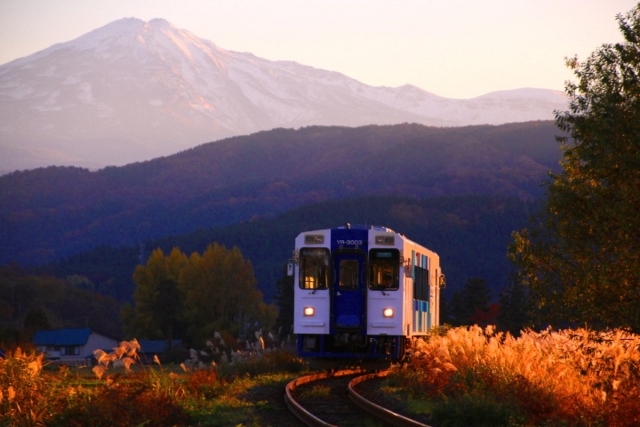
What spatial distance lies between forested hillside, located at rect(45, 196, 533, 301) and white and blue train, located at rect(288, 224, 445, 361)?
114398 mm

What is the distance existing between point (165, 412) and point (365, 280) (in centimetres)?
987

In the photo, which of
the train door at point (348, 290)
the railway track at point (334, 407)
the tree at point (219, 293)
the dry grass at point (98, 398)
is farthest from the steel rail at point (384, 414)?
the tree at point (219, 293)

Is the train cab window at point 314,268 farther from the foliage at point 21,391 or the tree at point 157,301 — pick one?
the tree at point 157,301

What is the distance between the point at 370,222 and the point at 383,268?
124m

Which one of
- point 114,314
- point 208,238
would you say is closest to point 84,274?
point 208,238

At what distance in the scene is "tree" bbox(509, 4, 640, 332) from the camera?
16.8 metres

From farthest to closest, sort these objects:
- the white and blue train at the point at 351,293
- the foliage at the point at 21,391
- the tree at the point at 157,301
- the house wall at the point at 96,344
Answer: the tree at the point at 157,301 → the house wall at the point at 96,344 → the white and blue train at the point at 351,293 → the foliage at the point at 21,391

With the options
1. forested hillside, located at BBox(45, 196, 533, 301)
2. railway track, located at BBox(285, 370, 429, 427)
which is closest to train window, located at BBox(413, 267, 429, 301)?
railway track, located at BBox(285, 370, 429, 427)

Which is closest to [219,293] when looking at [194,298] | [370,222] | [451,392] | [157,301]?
[194,298]

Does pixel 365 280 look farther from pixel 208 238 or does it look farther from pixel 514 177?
pixel 514 177

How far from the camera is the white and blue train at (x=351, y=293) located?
23109 millimetres

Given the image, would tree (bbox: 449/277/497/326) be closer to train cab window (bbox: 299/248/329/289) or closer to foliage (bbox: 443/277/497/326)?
foliage (bbox: 443/277/497/326)

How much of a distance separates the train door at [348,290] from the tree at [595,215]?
433 cm

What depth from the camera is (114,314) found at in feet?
420
